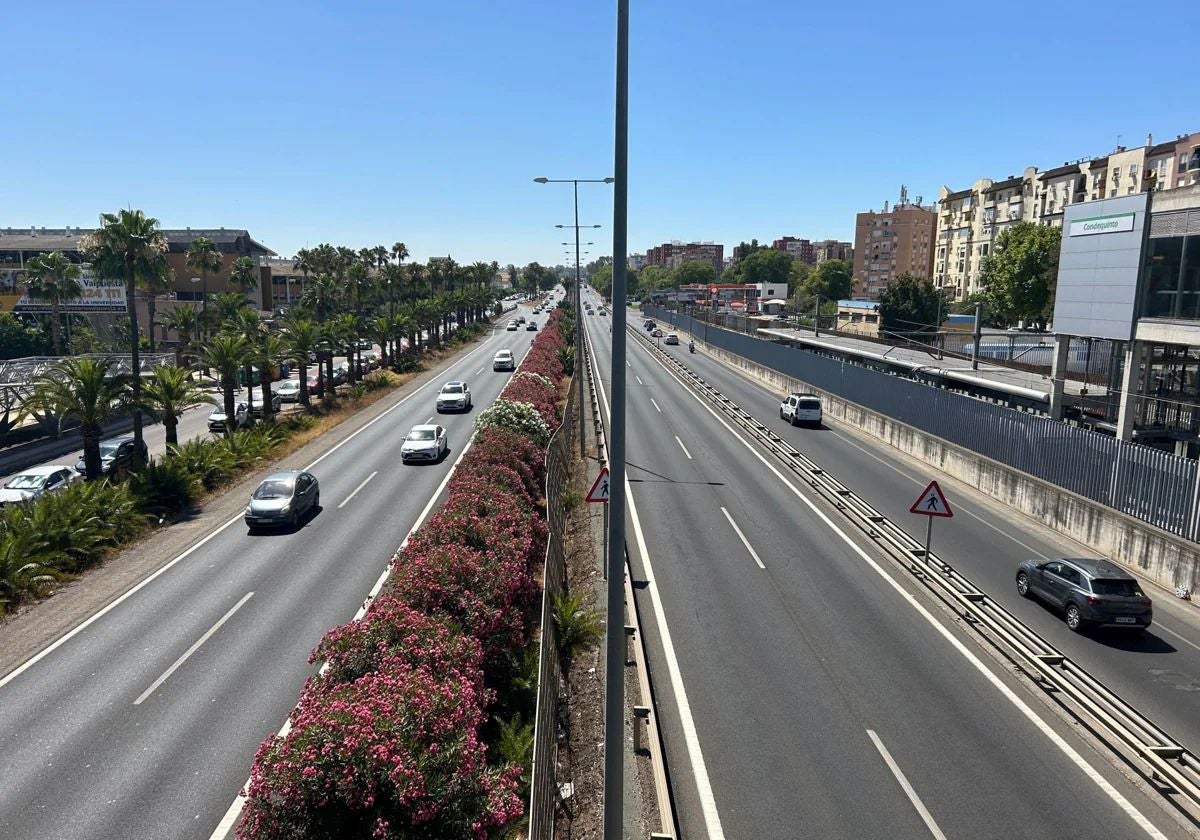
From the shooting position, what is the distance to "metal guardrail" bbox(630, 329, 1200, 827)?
10789 millimetres

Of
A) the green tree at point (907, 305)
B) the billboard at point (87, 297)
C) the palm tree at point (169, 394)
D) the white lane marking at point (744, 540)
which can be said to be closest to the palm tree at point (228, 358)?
the palm tree at point (169, 394)

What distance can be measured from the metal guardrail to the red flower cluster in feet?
29.9

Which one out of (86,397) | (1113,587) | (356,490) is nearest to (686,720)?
(1113,587)

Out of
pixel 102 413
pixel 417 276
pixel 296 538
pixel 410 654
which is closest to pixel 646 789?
pixel 410 654

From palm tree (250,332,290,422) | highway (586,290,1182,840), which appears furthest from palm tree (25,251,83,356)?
highway (586,290,1182,840)

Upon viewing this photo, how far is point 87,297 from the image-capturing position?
80938mm

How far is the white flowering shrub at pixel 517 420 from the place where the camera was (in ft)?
90.1

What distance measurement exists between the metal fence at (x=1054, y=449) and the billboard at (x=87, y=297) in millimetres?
77366

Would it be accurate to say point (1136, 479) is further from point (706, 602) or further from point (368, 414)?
point (368, 414)

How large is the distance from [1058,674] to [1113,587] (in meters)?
3.84

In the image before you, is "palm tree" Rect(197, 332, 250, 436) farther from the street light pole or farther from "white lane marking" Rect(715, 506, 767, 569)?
the street light pole

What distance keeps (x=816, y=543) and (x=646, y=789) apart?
1218 cm

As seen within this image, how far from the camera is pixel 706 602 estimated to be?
57.1 ft

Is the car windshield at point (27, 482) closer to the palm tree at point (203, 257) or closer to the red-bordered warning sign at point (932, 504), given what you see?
the red-bordered warning sign at point (932, 504)
